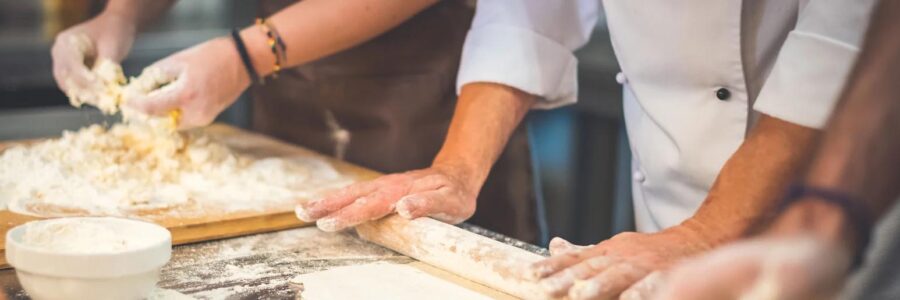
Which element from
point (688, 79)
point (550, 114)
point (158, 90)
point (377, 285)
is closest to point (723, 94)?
point (688, 79)

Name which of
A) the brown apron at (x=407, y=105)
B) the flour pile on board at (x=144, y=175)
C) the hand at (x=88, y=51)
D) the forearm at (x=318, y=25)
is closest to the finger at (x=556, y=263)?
the flour pile on board at (x=144, y=175)

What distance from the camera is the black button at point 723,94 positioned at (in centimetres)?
155

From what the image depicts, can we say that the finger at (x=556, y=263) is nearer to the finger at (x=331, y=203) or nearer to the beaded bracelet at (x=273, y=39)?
the finger at (x=331, y=203)

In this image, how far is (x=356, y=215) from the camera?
1.48 metres

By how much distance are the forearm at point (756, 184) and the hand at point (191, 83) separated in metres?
0.93

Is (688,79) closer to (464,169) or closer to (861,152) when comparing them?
(464,169)

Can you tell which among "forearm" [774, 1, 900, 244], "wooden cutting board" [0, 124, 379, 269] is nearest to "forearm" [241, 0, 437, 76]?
"wooden cutting board" [0, 124, 379, 269]

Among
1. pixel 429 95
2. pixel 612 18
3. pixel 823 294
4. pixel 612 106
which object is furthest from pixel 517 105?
pixel 612 106

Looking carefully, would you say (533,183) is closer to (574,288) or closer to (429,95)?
(429,95)

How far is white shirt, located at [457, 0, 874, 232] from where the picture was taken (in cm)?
129

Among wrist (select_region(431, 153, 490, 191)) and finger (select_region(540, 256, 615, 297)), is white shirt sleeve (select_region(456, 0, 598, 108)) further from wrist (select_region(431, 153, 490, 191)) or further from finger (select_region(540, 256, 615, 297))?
finger (select_region(540, 256, 615, 297))

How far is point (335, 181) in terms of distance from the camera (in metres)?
1.80

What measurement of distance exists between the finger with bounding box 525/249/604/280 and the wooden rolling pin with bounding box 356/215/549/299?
0.09 feet

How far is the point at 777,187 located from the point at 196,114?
103 cm
